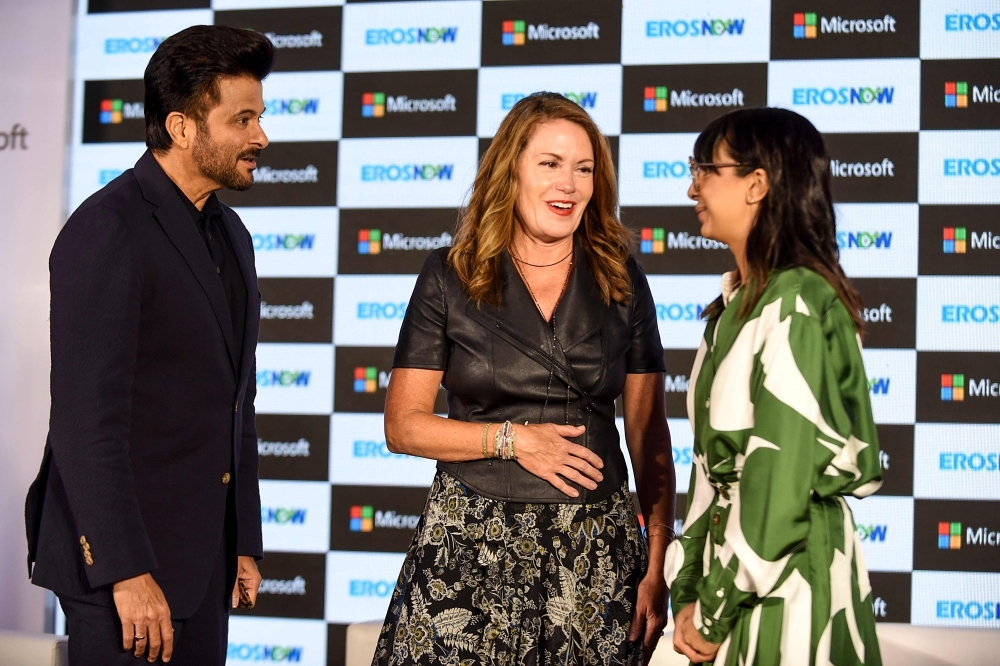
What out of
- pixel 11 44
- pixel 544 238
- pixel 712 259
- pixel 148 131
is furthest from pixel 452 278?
pixel 11 44

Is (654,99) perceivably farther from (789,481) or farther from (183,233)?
(789,481)

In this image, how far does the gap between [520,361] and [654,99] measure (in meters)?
2.35

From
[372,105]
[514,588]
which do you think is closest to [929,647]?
[514,588]

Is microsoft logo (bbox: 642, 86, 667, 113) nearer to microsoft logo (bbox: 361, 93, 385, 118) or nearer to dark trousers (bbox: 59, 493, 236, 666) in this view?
microsoft logo (bbox: 361, 93, 385, 118)

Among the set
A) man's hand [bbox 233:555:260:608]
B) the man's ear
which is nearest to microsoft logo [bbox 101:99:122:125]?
the man's ear

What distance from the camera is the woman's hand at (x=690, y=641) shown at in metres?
1.38

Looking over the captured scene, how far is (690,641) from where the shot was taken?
1.39 metres

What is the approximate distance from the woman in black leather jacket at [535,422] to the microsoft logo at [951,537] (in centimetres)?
222

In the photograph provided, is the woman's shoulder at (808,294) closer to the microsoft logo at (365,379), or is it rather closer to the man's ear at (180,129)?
the man's ear at (180,129)

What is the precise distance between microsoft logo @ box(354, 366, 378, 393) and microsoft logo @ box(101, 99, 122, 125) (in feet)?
5.29

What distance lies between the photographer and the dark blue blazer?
1512 mm

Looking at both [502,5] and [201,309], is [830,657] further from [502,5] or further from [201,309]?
[502,5]

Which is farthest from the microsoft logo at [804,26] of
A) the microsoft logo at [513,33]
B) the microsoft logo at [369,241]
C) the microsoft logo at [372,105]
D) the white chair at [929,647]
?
the white chair at [929,647]

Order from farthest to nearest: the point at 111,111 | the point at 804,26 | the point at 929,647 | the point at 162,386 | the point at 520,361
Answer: the point at 111,111 < the point at 804,26 < the point at 929,647 < the point at 520,361 < the point at 162,386
